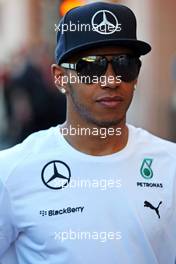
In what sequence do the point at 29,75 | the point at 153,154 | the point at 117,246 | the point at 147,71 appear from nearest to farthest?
the point at 117,246 < the point at 153,154 < the point at 29,75 < the point at 147,71

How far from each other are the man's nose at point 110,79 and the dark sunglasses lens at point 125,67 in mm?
15

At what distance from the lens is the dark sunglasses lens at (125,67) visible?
328 centimetres

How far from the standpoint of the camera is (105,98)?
10.7 ft

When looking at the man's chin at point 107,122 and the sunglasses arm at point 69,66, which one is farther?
the sunglasses arm at point 69,66

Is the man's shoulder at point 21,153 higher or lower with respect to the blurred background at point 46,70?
higher

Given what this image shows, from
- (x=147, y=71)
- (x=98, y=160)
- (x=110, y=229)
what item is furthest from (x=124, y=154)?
(x=147, y=71)

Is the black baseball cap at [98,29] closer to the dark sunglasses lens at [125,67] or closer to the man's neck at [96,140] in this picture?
the dark sunglasses lens at [125,67]

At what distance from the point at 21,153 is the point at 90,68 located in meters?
0.44

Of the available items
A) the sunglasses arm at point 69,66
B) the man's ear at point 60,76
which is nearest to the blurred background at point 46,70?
the man's ear at point 60,76

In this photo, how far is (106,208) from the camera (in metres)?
3.22

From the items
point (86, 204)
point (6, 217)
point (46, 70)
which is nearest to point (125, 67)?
point (86, 204)

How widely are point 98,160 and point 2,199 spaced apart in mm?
412

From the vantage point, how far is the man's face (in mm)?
3250

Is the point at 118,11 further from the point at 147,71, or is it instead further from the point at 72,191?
the point at 147,71
